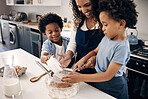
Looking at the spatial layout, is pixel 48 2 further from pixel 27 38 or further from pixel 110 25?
pixel 110 25

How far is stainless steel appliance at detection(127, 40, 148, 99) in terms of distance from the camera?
5.96 ft

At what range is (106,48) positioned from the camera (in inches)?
40.5

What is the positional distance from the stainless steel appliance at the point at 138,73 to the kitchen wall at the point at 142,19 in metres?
0.40

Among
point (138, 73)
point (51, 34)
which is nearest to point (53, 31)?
point (51, 34)

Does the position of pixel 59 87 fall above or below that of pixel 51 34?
below

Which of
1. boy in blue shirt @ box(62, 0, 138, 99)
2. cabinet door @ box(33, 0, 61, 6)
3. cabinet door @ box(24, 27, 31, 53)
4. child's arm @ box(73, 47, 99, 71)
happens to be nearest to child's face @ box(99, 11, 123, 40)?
boy in blue shirt @ box(62, 0, 138, 99)

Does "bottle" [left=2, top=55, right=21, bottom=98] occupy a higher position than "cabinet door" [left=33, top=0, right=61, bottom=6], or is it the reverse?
"cabinet door" [left=33, top=0, right=61, bottom=6]

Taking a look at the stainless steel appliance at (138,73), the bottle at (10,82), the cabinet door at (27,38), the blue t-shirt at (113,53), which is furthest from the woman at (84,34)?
the cabinet door at (27,38)

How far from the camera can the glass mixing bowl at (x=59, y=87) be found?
0.87m

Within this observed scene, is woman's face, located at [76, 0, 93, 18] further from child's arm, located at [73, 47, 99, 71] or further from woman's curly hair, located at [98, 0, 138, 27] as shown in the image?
child's arm, located at [73, 47, 99, 71]

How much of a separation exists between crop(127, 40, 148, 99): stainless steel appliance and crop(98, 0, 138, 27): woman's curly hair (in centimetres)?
105

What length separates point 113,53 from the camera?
96 cm

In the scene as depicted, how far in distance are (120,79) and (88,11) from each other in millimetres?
568

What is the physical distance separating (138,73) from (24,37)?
3.24 meters
